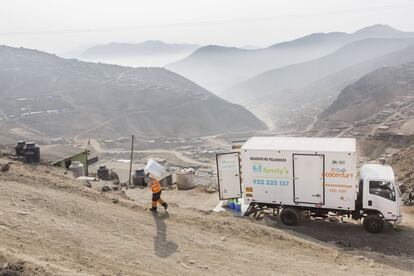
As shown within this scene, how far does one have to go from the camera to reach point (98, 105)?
119000 mm

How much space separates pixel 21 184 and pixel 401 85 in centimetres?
10286

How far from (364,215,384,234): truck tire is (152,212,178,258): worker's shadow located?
27.3ft

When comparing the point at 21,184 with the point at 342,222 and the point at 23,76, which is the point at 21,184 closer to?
the point at 342,222

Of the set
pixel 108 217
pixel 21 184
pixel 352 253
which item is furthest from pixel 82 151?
pixel 352 253

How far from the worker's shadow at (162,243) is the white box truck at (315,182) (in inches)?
209

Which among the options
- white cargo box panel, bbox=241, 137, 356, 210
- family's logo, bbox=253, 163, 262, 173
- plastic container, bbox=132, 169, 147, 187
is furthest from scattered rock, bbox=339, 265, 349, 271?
plastic container, bbox=132, 169, 147, 187

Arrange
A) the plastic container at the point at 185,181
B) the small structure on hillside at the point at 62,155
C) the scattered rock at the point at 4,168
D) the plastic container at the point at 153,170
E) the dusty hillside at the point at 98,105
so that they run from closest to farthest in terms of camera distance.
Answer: the plastic container at the point at 153,170 < the scattered rock at the point at 4,168 < the plastic container at the point at 185,181 < the small structure on hillside at the point at 62,155 < the dusty hillside at the point at 98,105

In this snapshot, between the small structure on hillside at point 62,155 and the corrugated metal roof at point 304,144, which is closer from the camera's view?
the corrugated metal roof at point 304,144

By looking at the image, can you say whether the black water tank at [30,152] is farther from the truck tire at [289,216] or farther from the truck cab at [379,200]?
the truck cab at [379,200]

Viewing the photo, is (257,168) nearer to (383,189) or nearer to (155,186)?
(155,186)

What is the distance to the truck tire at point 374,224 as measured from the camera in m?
17.4

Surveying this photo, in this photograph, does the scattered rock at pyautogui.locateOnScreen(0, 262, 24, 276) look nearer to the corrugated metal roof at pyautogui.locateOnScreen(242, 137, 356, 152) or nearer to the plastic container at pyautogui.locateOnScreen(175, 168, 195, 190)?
the corrugated metal roof at pyautogui.locateOnScreen(242, 137, 356, 152)

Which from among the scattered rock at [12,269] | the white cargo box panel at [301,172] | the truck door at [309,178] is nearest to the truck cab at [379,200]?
the white cargo box panel at [301,172]

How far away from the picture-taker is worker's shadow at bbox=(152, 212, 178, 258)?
12.4 m
